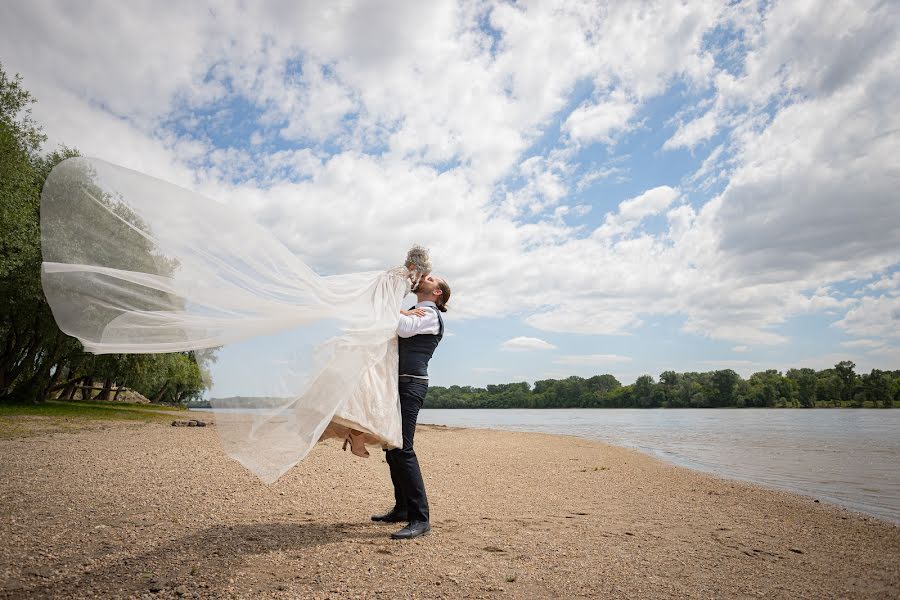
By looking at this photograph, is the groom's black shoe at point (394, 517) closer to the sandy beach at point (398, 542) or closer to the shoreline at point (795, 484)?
the sandy beach at point (398, 542)

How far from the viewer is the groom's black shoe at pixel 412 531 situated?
5.01m

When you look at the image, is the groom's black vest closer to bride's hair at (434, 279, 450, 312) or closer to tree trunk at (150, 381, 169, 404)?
bride's hair at (434, 279, 450, 312)

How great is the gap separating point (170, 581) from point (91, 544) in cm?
136

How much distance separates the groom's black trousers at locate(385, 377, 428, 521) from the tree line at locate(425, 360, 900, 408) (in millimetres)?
97765

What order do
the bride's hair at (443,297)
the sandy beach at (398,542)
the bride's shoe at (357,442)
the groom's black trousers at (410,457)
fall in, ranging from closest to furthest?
1. the sandy beach at (398,542)
2. the bride's shoe at (357,442)
3. the groom's black trousers at (410,457)
4. the bride's hair at (443,297)

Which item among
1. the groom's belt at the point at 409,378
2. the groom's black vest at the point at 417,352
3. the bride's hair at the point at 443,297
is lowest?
the groom's belt at the point at 409,378

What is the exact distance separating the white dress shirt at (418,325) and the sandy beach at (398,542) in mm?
1949

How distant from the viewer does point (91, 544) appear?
15.2ft

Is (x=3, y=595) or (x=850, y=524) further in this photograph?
(x=850, y=524)

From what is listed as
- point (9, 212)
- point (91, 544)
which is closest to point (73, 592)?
point (91, 544)

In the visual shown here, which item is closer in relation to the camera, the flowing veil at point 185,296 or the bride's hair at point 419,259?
the flowing veil at point 185,296

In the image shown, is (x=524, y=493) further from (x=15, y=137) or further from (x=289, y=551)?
(x=15, y=137)

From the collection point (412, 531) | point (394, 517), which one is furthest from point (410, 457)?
point (394, 517)

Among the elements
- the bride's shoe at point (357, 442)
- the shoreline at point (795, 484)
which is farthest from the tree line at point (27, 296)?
the shoreline at point (795, 484)
